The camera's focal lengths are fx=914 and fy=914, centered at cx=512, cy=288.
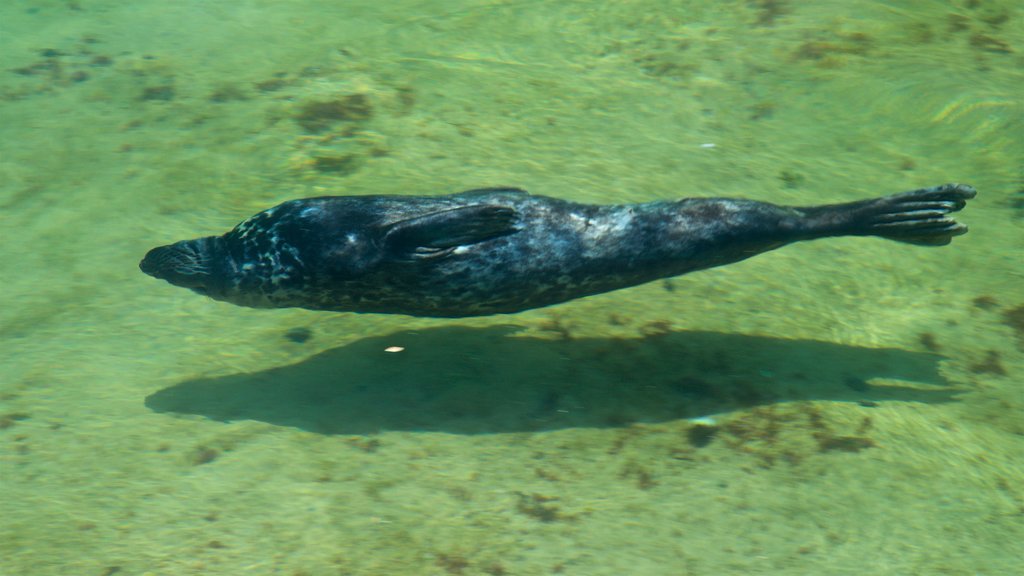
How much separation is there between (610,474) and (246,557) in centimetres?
172

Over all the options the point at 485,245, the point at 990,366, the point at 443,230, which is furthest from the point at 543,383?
the point at 990,366

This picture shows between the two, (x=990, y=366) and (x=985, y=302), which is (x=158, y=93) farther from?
(x=990, y=366)

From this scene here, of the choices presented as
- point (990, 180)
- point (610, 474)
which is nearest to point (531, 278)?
point (610, 474)

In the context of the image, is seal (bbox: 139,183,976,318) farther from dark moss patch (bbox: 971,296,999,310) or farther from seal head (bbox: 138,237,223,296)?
dark moss patch (bbox: 971,296,999,310)

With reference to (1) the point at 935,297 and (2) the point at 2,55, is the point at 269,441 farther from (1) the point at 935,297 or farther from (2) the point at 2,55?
(2) the point at 2,55

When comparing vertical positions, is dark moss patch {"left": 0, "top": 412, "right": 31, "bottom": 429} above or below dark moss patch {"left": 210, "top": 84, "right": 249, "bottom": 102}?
below

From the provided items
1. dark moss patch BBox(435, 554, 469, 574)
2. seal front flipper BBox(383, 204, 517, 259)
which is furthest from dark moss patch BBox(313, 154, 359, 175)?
dark moss patch BBox(435, 554, 469, 574)

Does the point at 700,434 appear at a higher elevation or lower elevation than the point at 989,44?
lower

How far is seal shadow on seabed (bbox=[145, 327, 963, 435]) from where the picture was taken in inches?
193

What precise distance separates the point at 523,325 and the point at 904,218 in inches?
91.5

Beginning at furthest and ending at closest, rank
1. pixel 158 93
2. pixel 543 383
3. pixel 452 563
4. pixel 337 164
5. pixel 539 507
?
pixel 158 93 < pixel 337 164 < pixel 543 383 < pixel 539 507 < pixel 452 563

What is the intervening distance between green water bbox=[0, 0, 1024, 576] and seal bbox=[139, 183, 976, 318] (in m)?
0.50

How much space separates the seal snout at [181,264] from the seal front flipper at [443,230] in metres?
1.17

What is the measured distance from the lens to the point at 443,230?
477 cm
